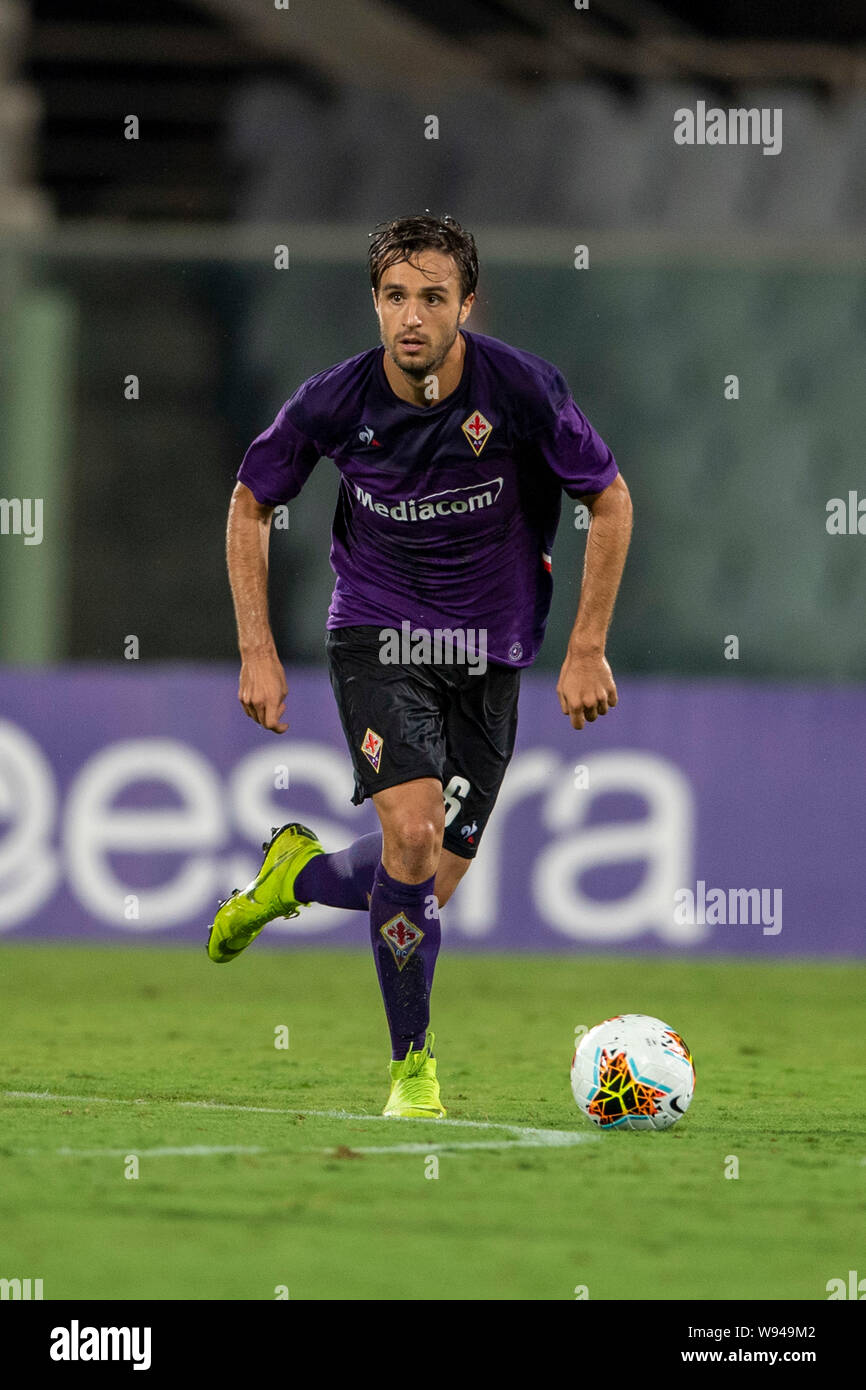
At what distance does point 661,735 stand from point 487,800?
4459 mm

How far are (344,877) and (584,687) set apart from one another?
1.10 m

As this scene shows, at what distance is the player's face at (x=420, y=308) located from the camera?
18.8 feet

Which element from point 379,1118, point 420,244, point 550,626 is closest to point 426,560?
point 420,244

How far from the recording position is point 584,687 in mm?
5891

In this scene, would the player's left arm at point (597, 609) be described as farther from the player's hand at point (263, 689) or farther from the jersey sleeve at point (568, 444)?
the player's hand at point (263, 689)

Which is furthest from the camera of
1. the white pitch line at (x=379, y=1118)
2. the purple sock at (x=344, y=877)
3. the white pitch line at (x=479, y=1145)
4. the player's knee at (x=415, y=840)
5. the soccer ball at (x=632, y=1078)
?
→ the purple sock at (x=344, y=877)

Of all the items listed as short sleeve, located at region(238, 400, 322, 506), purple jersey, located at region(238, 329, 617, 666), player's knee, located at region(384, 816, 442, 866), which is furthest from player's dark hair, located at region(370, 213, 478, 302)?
player's knee, located at region(384, 816, 442, 866)

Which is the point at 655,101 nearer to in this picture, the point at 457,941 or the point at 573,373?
the point at 573,373

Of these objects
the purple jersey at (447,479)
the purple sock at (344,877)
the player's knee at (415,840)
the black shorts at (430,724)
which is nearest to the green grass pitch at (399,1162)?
the purple sock at (344,877)

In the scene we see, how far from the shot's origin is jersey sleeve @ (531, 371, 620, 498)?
598 cm

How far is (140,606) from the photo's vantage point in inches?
447

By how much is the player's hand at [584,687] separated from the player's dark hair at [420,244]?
1.01 m

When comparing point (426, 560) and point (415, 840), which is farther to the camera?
point (426, 560)

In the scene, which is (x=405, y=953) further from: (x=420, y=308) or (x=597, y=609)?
(x=420, y=308)
